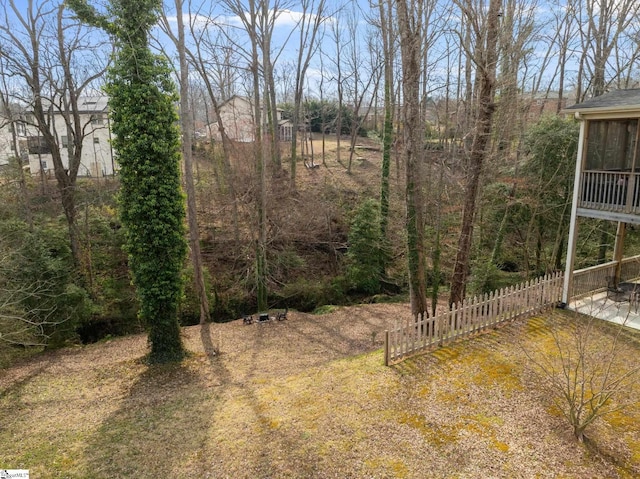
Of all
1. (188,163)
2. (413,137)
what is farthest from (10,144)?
(413,137)

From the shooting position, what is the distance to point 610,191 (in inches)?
385

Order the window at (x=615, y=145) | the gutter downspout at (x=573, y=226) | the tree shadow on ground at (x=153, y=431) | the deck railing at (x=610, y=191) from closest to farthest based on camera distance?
the tree shadow on ground at (x=153, y=431), the deck railing at (x=610, y=191), the gutter downspout at (x=573, y=226), the window at (x=615, y=145)

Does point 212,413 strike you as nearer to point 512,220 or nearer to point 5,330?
point 5,330

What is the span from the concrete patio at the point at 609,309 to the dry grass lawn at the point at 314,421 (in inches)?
31.1

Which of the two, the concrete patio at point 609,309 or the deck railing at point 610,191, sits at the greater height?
the deck railing at point 610,191

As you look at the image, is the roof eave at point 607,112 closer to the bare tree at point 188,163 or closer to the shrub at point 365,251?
the shrub at point 365,251

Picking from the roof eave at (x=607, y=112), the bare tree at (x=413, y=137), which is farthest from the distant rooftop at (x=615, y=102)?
the bare tree at (x=413, y=137)

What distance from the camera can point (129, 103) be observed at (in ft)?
32.1

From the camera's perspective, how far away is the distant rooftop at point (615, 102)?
8859 mm

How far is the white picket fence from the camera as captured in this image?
28.3 feet

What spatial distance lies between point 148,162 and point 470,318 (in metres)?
8.57

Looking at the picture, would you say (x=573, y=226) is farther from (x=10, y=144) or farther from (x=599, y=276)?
(x=10, y=144)

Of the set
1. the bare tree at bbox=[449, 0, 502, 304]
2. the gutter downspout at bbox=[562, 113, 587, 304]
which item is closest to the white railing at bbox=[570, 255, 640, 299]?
the gutter downspout at bbox=[562, 113, 587, 304]

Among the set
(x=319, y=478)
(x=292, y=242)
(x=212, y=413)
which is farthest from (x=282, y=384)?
(x=292, y=242)
